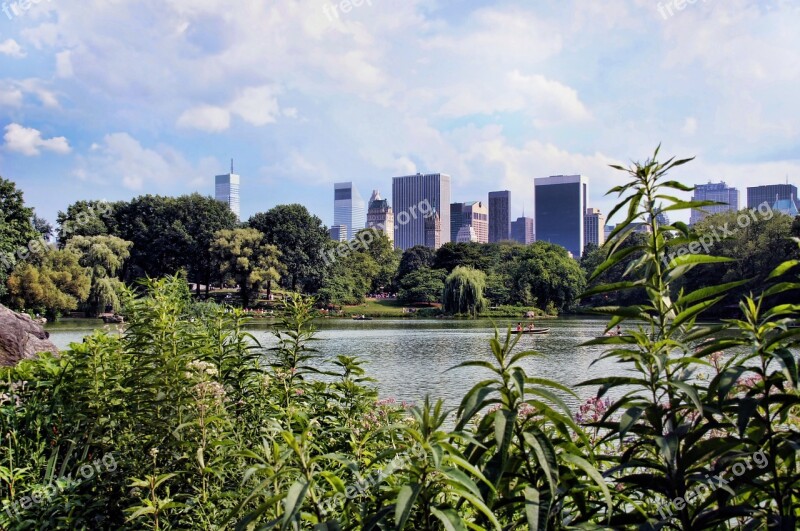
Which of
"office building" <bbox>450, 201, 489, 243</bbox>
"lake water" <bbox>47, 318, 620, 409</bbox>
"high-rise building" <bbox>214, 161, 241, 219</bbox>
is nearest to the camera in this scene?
"lake water" <bbox>47, 318, 620, 409</bbox>

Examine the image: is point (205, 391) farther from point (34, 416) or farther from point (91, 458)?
point (34, 416)

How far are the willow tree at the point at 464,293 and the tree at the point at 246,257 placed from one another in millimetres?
11768

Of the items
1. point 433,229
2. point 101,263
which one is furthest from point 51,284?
point 433,229

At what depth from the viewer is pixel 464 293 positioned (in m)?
41.5

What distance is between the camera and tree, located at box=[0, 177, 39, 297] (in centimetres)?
2605

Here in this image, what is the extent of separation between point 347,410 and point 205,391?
836 millimetres

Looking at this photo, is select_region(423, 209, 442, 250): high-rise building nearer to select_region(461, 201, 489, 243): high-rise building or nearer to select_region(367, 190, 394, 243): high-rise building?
select_region(367, 190, 394, 243): high-rise building

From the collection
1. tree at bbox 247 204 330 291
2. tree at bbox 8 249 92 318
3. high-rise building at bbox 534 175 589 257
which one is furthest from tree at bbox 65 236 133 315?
high-rise building at bbox 534 175 589 257

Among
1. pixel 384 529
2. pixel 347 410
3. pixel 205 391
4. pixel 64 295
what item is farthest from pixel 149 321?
pixel 64 295

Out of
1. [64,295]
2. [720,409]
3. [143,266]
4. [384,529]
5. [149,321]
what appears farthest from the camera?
[143,266]

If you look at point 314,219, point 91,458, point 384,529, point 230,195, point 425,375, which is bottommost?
point 425,375

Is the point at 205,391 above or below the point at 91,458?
above

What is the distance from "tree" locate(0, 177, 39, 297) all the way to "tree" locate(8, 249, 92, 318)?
0.81 metres

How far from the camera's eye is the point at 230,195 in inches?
7170
